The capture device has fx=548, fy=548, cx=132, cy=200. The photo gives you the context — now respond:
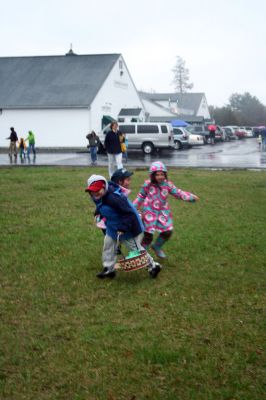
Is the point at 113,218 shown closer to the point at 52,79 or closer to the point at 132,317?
the point at 132,317

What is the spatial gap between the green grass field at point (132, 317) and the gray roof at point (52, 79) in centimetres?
3687

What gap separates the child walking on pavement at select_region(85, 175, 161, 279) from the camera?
6.31 m

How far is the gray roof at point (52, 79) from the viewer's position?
45.7m

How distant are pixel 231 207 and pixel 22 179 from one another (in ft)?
25.8

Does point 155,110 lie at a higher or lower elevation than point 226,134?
higher

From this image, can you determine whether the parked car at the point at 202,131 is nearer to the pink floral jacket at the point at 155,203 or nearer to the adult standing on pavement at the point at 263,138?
the adult standing on pavement at the point at 263,138

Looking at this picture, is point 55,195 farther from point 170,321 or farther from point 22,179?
point 170,321

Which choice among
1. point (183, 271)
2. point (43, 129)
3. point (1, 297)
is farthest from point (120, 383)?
point (43, 129)

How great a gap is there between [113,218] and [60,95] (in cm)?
4089

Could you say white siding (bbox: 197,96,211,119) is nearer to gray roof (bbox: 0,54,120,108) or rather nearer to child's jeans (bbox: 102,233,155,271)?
gray roof (bbox: 0,54,120,108)

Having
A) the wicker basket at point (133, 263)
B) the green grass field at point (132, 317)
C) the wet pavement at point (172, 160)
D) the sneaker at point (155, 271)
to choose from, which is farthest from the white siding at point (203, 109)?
the wicker basket at point (133, 263)

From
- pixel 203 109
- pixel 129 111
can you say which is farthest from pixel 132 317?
pixel 203 109

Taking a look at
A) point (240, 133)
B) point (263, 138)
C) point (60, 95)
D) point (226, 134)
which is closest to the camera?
point (263, 138)

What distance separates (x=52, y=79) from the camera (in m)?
48.6
